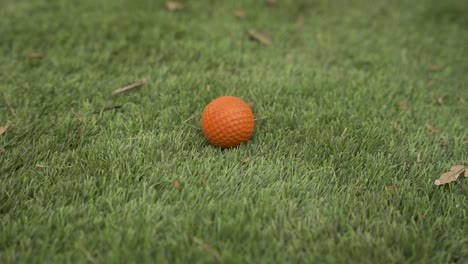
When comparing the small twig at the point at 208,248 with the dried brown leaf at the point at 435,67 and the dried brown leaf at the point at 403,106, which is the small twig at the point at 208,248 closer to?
the dried brown leaf at the point at 403,106

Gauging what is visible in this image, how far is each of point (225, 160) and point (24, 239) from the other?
0.82m

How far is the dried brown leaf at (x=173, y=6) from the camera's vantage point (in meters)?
3.24

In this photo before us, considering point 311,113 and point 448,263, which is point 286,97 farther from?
point 448,263

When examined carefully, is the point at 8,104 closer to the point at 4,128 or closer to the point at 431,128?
the point at 4,128

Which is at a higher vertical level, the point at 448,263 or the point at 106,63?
the point at 106,63

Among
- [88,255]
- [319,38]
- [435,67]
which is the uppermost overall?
[319,38]

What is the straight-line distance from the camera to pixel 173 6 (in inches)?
128

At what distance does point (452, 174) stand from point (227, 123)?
102cm

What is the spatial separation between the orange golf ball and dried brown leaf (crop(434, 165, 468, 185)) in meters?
0.85

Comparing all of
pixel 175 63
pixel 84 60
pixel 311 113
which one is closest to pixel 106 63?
pixel 84 60

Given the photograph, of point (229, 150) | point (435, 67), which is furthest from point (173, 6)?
point (435, 67)

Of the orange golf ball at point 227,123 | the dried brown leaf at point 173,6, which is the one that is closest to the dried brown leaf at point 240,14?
the dried brown leaf at point 173,6

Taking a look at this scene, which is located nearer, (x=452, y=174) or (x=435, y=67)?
(x=452, y=174)

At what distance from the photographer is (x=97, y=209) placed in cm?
146
